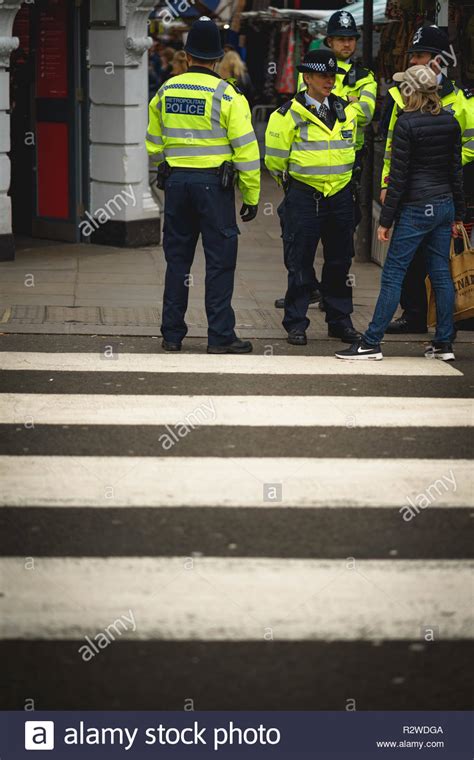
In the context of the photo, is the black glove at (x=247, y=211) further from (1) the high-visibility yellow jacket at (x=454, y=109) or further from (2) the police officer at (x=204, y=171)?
(1) the high-visibility yellow jacket at (x=454, y=109)

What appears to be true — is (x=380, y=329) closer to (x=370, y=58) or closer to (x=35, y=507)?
(x=35, y=507)

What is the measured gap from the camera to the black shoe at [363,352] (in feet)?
30.7

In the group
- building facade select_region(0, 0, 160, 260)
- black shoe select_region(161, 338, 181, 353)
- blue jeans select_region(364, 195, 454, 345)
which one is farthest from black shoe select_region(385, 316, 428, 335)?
building facade select_region(0, 0, 160, 260)

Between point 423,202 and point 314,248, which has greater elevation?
point 423,202

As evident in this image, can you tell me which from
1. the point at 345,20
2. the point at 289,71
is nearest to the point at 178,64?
the point at 289,71

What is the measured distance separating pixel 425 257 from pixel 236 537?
168 inches

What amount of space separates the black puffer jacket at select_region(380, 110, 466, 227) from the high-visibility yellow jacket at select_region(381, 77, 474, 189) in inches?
16.9

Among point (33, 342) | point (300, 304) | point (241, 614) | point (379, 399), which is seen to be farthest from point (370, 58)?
point (241, 614)

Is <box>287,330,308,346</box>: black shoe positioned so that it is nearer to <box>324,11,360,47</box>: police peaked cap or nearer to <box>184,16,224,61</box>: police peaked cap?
<box>184,16,224,61</box>: police peaked cap

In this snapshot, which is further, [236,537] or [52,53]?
[52,53]

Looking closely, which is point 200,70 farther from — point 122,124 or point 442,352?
point 122,124

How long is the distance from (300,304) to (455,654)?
18.1ft

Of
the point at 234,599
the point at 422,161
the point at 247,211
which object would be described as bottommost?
the point at 234,599

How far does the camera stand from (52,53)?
48.4 feet
